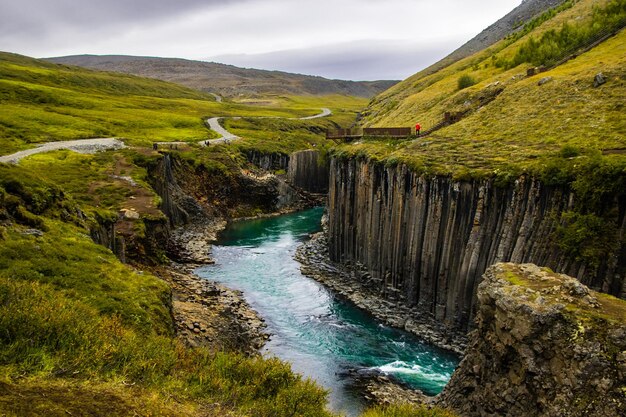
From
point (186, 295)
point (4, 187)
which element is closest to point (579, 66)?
point (186, 295)

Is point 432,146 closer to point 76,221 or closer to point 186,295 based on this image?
point 186,295

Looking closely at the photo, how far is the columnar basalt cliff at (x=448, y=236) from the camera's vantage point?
75.6 ft

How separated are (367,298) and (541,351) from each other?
20.5m

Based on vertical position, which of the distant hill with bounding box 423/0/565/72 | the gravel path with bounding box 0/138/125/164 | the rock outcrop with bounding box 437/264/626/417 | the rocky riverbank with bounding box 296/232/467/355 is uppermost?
the distant hill with bounding box 423/0/565/72

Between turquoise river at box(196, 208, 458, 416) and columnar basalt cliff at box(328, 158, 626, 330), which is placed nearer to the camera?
columnar basalt cliff at box(328, 158, 626, 330)

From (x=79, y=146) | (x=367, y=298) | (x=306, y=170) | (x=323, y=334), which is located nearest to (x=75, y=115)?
(x=79, y=146)

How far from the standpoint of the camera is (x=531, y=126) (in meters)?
A: 34.0

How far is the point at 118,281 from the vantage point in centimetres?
1953

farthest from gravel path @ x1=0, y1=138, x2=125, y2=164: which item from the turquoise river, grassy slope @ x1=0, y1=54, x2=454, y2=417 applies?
grassy slope @ x1=0, y1=54, x2=454, y2=417

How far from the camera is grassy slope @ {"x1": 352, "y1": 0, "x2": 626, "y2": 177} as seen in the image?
27.6 meters

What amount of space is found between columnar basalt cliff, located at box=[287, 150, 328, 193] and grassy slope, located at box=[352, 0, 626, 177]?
106ft

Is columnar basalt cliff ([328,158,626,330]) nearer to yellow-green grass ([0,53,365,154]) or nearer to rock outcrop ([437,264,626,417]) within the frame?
rock outcrop ([437,264,626,417])

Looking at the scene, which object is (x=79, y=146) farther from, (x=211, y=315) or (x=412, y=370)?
(x=412, y=370)

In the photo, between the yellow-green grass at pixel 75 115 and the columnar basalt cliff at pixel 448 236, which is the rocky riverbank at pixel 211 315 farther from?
the yellow-green grass at pixel 75 115
